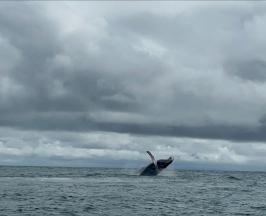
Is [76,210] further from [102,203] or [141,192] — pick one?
[141,192]

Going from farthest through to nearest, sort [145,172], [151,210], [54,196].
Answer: [145,172] → [54,196] → [151,210]

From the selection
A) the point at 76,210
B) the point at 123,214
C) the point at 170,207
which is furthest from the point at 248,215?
the point at 76,210

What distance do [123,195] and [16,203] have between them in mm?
18693

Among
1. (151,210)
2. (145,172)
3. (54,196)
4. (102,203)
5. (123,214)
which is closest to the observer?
(123,214)

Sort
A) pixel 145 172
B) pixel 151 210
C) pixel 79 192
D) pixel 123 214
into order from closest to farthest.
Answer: pixel 123 214 < pixel 151 210 < pixel 79 192 < pixel 145 172

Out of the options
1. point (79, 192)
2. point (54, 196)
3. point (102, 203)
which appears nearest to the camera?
point (102, 203)

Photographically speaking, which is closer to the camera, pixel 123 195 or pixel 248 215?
pixel 248 215

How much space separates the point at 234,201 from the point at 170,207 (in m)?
14.4

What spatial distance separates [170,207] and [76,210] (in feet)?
38.9

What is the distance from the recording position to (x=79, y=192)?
84938mm

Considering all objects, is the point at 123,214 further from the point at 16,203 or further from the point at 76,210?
the point at 16,203

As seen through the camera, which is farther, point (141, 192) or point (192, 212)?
point (141, 192)

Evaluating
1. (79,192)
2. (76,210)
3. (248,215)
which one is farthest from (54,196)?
(248,215)

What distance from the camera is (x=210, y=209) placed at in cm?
6481
